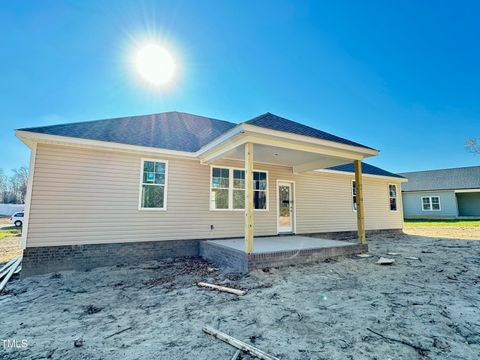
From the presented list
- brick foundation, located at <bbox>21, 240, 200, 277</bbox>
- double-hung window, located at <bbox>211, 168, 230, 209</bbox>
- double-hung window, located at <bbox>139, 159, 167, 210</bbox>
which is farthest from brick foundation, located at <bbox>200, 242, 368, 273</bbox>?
double-hung window, located at <bbox>139, 159, 167, 210</bbox>

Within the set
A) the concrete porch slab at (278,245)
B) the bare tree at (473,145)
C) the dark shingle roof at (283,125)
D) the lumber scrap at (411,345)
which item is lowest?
the lumber scrap at (411,345)

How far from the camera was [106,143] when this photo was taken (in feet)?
20.8

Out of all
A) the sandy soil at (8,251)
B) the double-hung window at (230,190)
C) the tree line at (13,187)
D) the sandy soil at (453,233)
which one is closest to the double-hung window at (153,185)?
the double-hung window at (230,190)

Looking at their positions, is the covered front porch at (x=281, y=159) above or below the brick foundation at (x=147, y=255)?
above

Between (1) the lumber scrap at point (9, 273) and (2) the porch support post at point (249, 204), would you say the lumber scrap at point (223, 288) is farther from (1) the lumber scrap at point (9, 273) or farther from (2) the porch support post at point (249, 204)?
(1) the lumber scrap at point (9, 273)

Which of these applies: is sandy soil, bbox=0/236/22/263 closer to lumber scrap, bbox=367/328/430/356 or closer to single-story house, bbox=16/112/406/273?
single-story house, bbox=16/112/406/273

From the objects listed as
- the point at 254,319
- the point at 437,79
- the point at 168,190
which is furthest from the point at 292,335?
the point at 437,79

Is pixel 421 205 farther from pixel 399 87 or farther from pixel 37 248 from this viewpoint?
pixel 37 248

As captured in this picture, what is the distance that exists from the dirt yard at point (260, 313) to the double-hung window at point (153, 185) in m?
2.07

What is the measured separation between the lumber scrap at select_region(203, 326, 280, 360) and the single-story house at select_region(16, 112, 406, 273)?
2.65m

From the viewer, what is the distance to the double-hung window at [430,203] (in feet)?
71.5

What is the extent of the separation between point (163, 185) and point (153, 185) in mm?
297

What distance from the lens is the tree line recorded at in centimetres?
4006

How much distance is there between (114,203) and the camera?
648 centimetres
